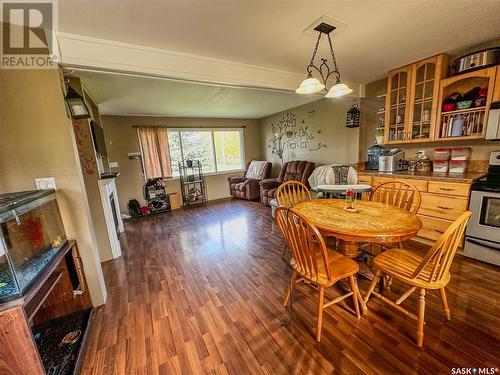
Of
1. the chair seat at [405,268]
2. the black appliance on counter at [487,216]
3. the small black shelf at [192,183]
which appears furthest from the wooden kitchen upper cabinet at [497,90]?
the small black shelf at [192,183]

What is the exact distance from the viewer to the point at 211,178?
6152 millimetres

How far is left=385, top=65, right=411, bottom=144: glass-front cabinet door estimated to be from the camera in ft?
9.81

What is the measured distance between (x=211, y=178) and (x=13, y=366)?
5.23 metres

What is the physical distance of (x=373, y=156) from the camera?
3.47m

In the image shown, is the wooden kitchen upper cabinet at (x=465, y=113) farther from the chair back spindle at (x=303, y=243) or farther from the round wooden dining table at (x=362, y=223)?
the chair back spindle at (x=303, y=243)

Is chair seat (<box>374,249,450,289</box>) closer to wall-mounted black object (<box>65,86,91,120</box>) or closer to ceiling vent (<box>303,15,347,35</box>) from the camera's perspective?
ceiling vent (<box>303,15,347,35</box>)

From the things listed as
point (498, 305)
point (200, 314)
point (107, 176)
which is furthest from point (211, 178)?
point (498, 305)

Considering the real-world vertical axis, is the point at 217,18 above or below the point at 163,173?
above

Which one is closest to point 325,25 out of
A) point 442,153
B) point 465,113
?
point 465,113

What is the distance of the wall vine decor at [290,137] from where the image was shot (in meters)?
4.90

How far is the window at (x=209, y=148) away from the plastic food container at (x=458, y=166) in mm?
5014

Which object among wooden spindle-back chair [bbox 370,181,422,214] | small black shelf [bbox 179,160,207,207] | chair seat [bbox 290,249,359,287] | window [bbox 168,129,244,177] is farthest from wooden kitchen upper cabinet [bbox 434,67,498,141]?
small black shelf [bbox 179,160,207,207]

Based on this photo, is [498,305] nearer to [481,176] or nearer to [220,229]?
[481,176]

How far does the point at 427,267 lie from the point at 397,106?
266cm
